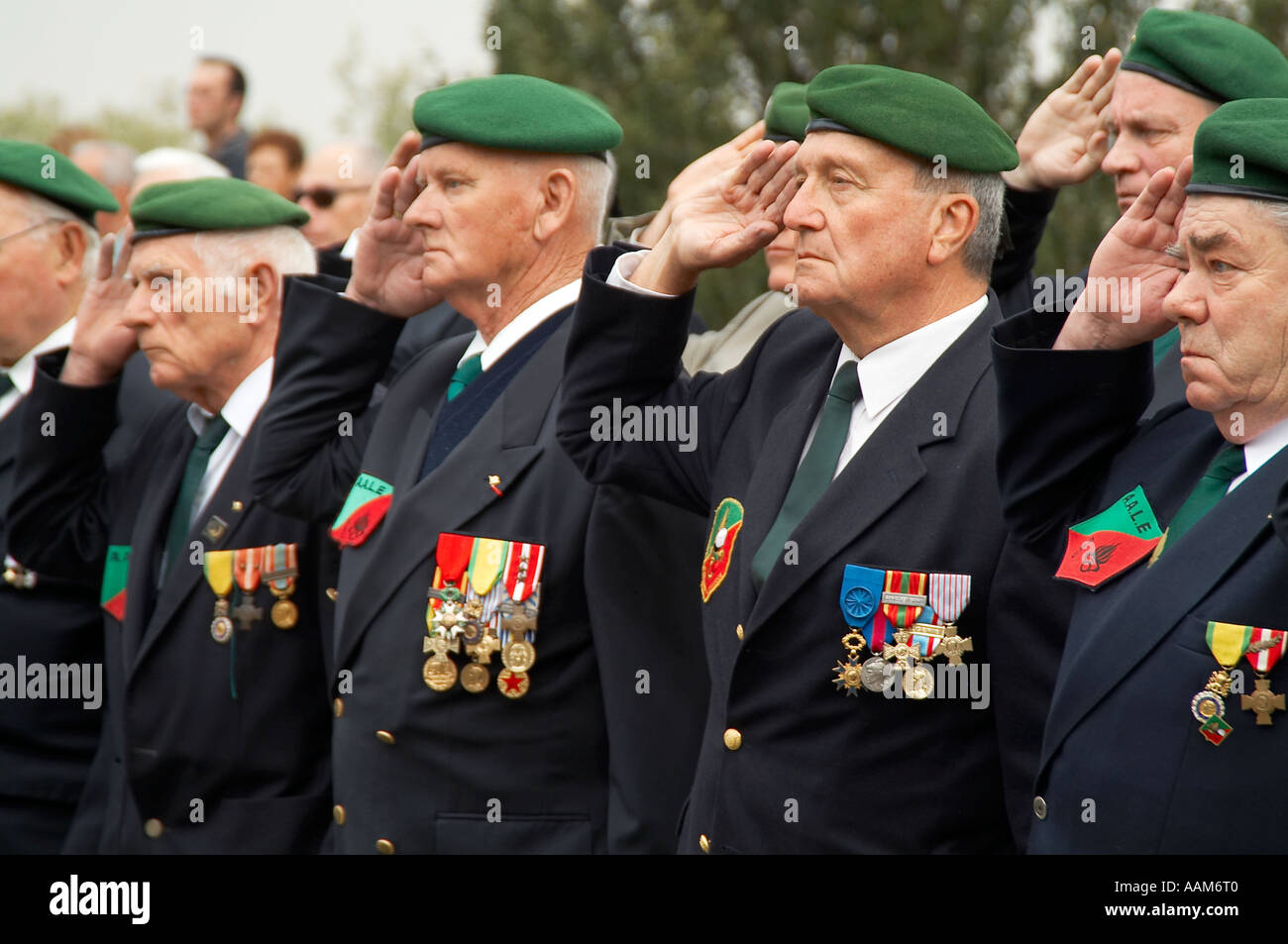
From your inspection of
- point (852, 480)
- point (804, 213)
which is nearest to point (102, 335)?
point (804, 213)

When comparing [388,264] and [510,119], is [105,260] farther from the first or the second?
[510,119]

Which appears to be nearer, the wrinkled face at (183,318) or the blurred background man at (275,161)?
the wrinkled face at (183,318)

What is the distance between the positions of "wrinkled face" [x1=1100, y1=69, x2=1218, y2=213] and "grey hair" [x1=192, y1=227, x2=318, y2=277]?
2295mm

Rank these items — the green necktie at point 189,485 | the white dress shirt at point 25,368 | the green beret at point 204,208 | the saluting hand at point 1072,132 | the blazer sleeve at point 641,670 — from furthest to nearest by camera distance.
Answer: the white dress shirt at point 25,368, the green beret at point 204,208, the green necktie at point 189,485, the saluting hand at point 1072,132, the blazer sleeve at point 641,670

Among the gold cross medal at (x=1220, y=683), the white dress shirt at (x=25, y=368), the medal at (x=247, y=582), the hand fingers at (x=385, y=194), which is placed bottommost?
the medal at (x=247, y=582)

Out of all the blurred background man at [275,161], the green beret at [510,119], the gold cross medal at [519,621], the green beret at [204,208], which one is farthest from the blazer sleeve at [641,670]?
the blurred background man at [275,161]

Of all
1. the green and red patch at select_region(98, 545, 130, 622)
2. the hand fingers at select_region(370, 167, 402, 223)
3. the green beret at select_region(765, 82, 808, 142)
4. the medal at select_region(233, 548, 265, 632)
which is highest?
the green beret at select_region(765, 82, 808, 142)

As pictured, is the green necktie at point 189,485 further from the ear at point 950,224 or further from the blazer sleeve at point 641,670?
the ear at point 950,224

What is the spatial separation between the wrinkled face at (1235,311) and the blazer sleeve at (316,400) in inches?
95.6

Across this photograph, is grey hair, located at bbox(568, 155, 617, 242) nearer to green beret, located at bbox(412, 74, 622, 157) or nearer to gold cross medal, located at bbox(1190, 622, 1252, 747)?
green beret, located at bbox(412, 74, 622, 157)

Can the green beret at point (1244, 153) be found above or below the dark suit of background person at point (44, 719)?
above

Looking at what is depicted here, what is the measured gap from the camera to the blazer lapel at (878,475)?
3.09 m

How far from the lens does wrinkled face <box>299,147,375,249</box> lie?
736 cm

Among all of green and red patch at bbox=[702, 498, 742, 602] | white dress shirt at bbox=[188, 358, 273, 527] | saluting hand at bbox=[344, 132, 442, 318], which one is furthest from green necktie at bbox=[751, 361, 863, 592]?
white dress shirt at bbox=[188, 358, 273, 527]
